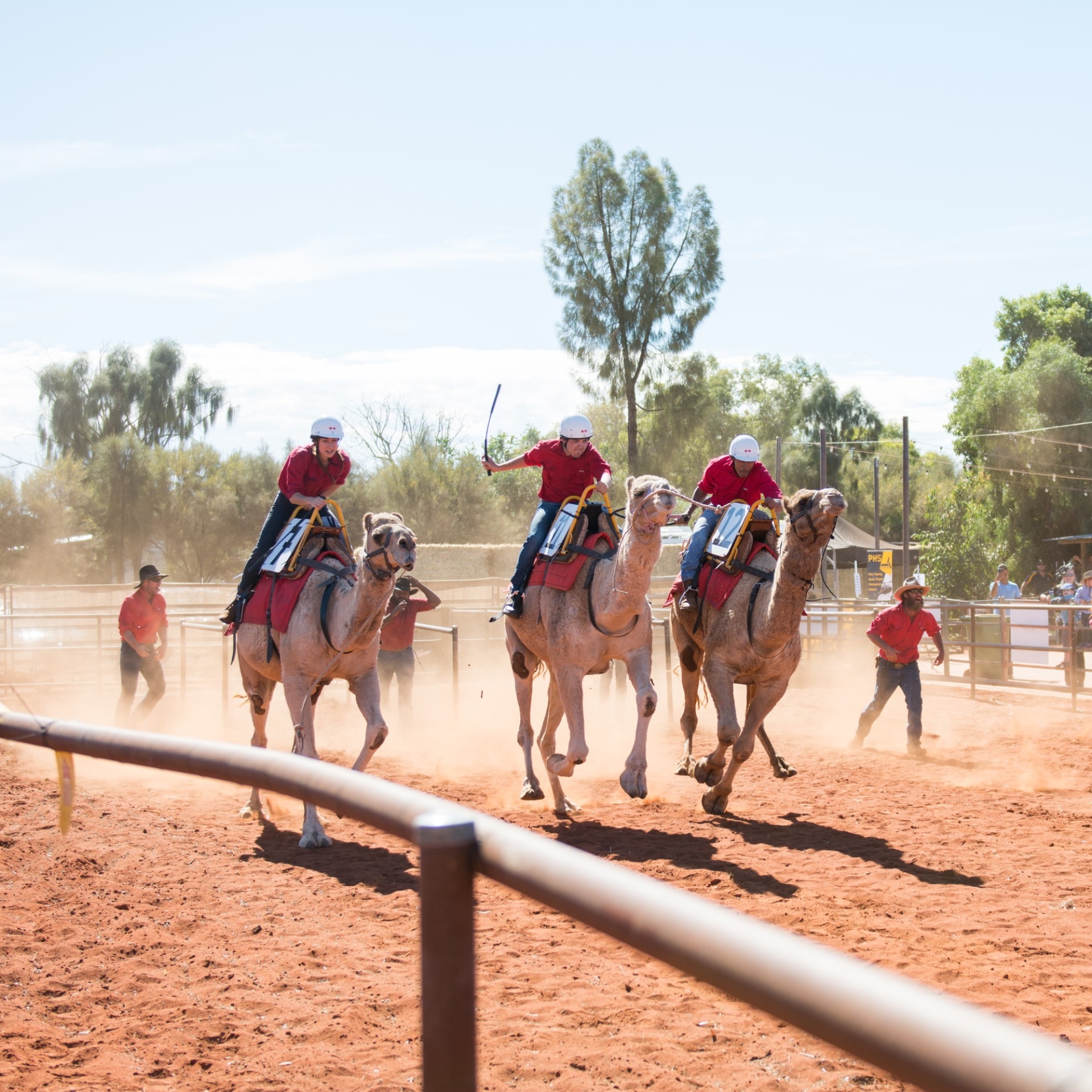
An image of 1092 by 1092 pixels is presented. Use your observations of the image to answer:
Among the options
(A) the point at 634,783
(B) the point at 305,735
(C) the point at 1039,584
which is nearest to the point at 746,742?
(A) the point at 634,783

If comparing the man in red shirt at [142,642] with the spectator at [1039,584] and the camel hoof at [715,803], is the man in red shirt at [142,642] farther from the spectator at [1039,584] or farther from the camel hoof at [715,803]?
the spectator at [1039,584]

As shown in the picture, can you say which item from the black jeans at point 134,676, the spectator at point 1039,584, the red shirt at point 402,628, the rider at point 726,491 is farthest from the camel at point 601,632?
the spectator at point 1039,584

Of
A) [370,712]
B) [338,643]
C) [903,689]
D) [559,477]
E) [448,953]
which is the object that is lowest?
[903,689]

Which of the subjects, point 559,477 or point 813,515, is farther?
point 559,477

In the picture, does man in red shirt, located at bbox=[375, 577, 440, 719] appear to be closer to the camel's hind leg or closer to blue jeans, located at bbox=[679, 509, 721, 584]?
the camel's hind leg

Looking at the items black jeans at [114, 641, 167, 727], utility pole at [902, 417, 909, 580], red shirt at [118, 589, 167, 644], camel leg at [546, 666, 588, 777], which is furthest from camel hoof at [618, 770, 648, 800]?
utility pole at [902, 417, 909, 580]

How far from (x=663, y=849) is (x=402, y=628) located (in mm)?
7589

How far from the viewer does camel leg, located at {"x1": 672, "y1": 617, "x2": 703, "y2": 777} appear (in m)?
11.0

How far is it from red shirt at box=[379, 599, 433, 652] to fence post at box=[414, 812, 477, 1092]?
43.4 ft

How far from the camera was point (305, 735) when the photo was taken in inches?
346

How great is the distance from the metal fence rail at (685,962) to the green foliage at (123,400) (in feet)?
200

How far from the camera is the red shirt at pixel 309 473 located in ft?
31.6

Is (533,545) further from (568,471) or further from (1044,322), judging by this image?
(1044,322)

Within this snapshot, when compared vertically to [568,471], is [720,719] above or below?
below
